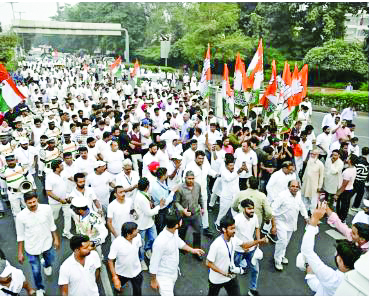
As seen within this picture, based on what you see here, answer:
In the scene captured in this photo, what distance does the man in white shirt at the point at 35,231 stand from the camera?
4.50 meters

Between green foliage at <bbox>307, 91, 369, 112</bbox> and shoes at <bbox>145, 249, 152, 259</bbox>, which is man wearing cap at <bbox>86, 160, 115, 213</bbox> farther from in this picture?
green foliage at <bbox>307, 91, 369, 112</bbox>

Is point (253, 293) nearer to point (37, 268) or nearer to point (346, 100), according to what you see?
point (37, 268)

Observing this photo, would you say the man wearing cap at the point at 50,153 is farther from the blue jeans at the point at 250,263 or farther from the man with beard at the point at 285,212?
the man with beard at the point at 285,212

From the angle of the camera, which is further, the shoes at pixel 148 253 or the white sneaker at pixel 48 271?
the shoes at pixel 148 253

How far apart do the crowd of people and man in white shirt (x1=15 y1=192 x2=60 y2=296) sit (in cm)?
1

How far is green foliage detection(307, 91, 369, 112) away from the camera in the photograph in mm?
18938

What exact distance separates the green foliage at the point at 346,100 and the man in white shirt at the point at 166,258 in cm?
1739

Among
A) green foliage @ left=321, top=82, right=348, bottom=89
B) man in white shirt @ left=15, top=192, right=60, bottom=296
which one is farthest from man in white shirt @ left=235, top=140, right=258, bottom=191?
green foliage @ left=321, top=82, right=348, bottom=89

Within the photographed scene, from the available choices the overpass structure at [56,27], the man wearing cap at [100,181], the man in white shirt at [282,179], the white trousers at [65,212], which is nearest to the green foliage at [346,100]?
the man in white shirt at [282,179]

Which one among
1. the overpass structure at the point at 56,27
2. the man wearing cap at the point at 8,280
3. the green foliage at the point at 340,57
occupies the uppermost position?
the overpass structure at the point at 56,27

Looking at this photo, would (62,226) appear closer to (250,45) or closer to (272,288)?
(272,288)

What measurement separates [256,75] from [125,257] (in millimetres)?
6144

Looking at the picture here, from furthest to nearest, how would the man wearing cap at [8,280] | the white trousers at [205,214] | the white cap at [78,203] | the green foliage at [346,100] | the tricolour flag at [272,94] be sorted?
1. the green foliage at [346,100]
2. the tricolour flag at [272,94]
3. the white trousers at [205,214]
4. the white cap at [78,203]
5. the man wearing cap at [8,280]

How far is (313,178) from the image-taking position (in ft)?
22.0
